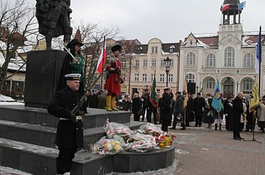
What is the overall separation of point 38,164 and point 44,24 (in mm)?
4233

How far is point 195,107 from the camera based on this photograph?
1479 cm

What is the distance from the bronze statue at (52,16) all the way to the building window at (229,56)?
151ft

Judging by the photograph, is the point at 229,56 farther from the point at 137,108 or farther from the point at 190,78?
the point at 137,108

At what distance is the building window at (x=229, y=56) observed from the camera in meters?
48.6

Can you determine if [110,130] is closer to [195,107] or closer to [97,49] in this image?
[195,107]

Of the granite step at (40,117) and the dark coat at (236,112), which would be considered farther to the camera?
the dark coat at (236,112)

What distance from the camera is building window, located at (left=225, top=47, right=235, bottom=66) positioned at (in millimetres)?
48625

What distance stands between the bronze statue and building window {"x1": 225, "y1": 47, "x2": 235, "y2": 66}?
46020mm

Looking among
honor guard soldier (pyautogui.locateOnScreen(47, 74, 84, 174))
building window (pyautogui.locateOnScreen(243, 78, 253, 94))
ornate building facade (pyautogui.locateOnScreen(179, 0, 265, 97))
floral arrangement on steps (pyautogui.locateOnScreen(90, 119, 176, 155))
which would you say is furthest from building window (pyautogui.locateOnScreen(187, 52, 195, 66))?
honor guard soldier (pyautogui.locateOnScreen(47, 74, 84, 174))

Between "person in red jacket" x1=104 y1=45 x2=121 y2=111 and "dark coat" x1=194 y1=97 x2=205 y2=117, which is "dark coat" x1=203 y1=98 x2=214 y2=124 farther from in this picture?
"person in red jacket" x1=104 y1=45 x2=121 y2=111

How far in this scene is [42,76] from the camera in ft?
23.3

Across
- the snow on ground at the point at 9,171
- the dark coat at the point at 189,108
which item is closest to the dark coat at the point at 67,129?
the snow on ground at the point at 9,171

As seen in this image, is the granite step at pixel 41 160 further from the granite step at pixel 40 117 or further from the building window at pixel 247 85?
the building window at pixel 247 85

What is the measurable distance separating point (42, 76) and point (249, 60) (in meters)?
47.1
